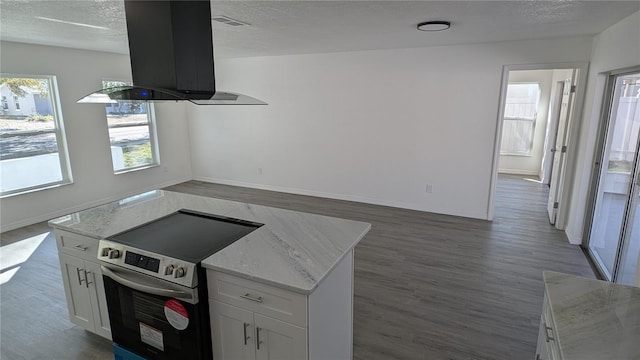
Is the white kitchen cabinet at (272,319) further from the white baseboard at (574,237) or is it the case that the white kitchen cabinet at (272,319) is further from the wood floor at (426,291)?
the white baseboard at (574,237)

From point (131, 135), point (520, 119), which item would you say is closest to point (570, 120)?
point (520, 119)

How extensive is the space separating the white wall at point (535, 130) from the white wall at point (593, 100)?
3875 mm

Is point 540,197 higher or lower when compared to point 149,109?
lower

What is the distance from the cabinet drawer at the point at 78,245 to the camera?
2250 millimetres

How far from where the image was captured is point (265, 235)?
215 centimetres

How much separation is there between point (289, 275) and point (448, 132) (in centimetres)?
419

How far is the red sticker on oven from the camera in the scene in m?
1.86

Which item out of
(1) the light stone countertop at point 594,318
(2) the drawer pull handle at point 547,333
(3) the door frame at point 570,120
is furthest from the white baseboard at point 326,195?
(2) the drawer pull handle at point 547,333

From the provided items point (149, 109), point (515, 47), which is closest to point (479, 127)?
point (515, 47)

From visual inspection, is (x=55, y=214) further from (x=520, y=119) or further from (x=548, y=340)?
(x=520, y=119)

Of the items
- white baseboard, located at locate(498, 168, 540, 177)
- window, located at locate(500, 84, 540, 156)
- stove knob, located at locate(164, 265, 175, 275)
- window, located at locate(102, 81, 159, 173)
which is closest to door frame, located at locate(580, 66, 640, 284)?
stove knob, located at locate(164, 265, 175, 275)

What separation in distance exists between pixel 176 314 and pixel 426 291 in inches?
87.9

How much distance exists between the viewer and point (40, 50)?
480 cm

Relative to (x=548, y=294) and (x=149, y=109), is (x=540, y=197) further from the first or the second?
(x=149, y=109)
